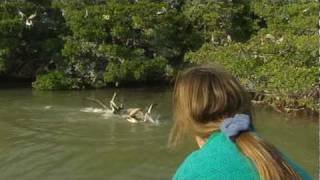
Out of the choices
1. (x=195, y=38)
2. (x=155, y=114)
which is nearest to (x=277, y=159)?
(x=155, y=114)

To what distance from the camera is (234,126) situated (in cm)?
176

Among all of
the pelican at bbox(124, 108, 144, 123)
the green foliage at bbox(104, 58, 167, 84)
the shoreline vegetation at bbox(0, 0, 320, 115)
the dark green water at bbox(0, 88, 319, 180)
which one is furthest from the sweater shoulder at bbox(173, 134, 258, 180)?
the green foliage at bbox(104, 58, 167, 84)

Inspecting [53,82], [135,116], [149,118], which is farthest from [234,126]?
[53,82]

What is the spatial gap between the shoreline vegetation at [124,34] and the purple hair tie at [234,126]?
16968 mm

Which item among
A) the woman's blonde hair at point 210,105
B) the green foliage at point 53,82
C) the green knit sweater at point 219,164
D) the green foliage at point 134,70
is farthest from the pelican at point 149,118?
the green knit sweater at point 219,164

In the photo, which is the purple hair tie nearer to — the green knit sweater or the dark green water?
the green knit sweater

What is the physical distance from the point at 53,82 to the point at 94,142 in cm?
656

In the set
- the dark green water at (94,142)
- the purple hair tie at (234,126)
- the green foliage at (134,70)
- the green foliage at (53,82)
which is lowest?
the dark green water at (94,142)

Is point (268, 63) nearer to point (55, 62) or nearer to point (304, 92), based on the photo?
point (304, 92)

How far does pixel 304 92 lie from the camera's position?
1560 cm

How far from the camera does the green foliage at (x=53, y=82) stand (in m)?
20.2

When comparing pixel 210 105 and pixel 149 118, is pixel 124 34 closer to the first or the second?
pixel 149 118

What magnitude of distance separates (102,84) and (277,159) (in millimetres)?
19288

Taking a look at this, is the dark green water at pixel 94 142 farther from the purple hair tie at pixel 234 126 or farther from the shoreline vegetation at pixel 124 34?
the purple hair tie at pixel 234 126
